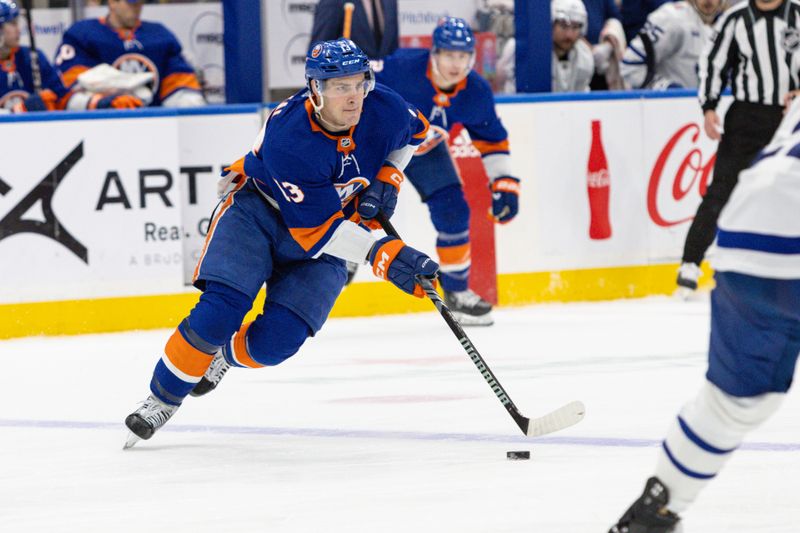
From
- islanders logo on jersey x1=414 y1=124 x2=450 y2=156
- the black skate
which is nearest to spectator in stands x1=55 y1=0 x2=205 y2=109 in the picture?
islanders logo on jersey x1=414 y1=124 x2=450 y2=156

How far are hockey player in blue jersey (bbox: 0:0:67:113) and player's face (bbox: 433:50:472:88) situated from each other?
157 cm

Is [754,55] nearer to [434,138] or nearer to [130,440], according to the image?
[434,138]

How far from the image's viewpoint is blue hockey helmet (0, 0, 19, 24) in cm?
614

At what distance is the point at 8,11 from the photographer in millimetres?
6180

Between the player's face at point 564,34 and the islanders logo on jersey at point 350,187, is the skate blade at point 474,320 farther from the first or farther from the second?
the islanders logo on jersey at point 350,187

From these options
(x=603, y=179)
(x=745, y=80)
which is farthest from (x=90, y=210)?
(x=745, y=80)

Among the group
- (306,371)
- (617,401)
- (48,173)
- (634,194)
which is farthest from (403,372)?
(634,194)

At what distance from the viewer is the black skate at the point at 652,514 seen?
249cm

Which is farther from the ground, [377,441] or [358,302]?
[377,441]

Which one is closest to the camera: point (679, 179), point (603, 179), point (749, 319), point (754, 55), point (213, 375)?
point (749, 319)

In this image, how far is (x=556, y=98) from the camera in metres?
6.73

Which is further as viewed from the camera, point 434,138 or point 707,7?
point 707,7

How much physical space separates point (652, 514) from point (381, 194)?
167 cm

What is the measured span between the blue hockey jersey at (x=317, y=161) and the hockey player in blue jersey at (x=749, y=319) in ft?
4.84
